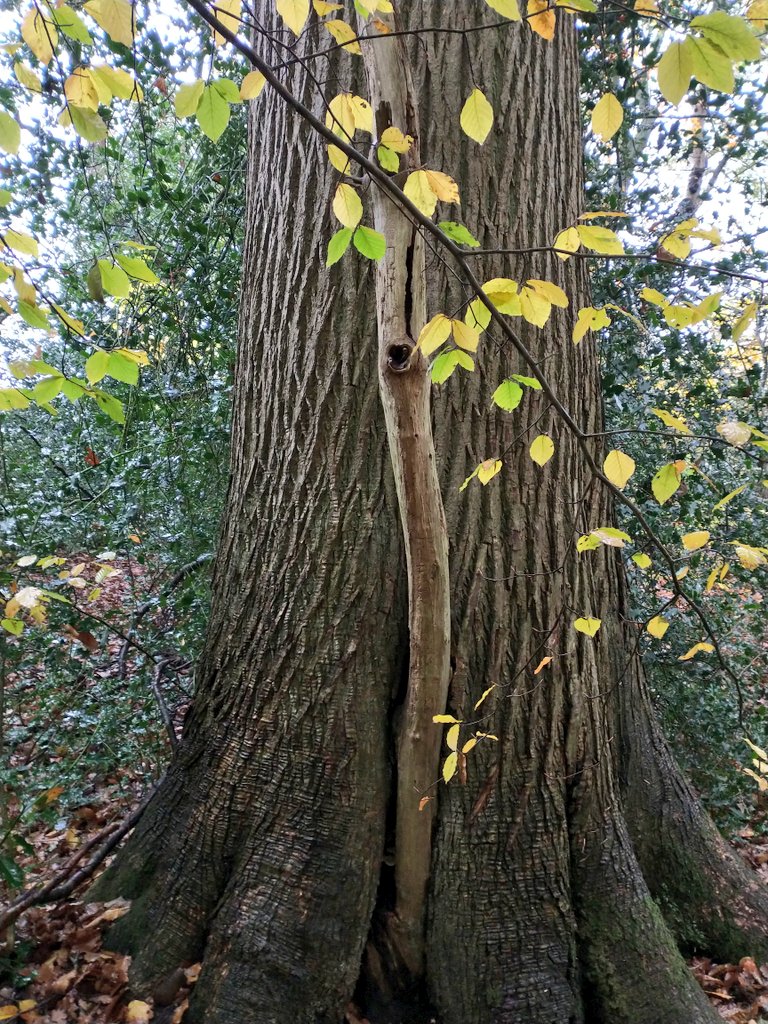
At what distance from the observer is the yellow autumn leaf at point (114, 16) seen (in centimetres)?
105

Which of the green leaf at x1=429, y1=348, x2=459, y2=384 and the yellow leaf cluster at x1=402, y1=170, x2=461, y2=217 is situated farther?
the green leaf at x1=429, y1=348, x2=459, y2=384

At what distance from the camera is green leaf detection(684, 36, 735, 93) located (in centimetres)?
92

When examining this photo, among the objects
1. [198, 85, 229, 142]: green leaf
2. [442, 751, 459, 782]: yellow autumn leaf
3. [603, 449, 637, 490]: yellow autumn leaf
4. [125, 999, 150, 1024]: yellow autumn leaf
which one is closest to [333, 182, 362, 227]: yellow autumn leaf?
[198, 85, 229, 142]: green leaf

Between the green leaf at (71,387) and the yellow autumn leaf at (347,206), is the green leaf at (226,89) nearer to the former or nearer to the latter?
the yellow autumn leaf at (347,206)

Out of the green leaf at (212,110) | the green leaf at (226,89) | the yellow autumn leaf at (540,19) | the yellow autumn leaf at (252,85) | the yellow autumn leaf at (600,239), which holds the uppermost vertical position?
the yellow autumn leaf at (540,19)

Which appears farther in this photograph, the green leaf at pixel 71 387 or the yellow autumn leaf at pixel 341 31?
the green leaf at pixel 71 387

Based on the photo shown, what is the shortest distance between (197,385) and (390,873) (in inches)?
113

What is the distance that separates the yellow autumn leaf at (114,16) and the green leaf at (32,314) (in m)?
0.64

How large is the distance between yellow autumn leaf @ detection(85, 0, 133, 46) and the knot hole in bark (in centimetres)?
74

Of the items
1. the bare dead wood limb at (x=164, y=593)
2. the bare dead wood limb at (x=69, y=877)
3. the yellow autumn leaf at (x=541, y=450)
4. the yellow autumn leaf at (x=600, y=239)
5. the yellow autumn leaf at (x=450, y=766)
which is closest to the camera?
the yellow autumn leaf at (x=600, y=239)

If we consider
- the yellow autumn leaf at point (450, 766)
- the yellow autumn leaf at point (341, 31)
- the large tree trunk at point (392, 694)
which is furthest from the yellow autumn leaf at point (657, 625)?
the yellow autumn leaf at point (341, 31)

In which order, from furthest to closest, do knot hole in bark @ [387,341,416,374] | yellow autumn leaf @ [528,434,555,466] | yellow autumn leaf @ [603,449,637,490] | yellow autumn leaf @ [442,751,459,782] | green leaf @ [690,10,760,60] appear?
yellow autumn leaf @ [442,751,459,782]
yellow autumn leaf @ [528,434,555,466]
knot hole in bark @ [387,341,416,374]
yellow autumn leaf @ [603,449,637,490]
green leaf @ [690,10,760,60]

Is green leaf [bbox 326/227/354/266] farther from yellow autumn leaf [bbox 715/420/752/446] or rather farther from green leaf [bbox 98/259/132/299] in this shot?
yellow autumn leaf [bbox 715/420/752/446]

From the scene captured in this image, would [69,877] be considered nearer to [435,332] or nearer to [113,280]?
[113,280]
